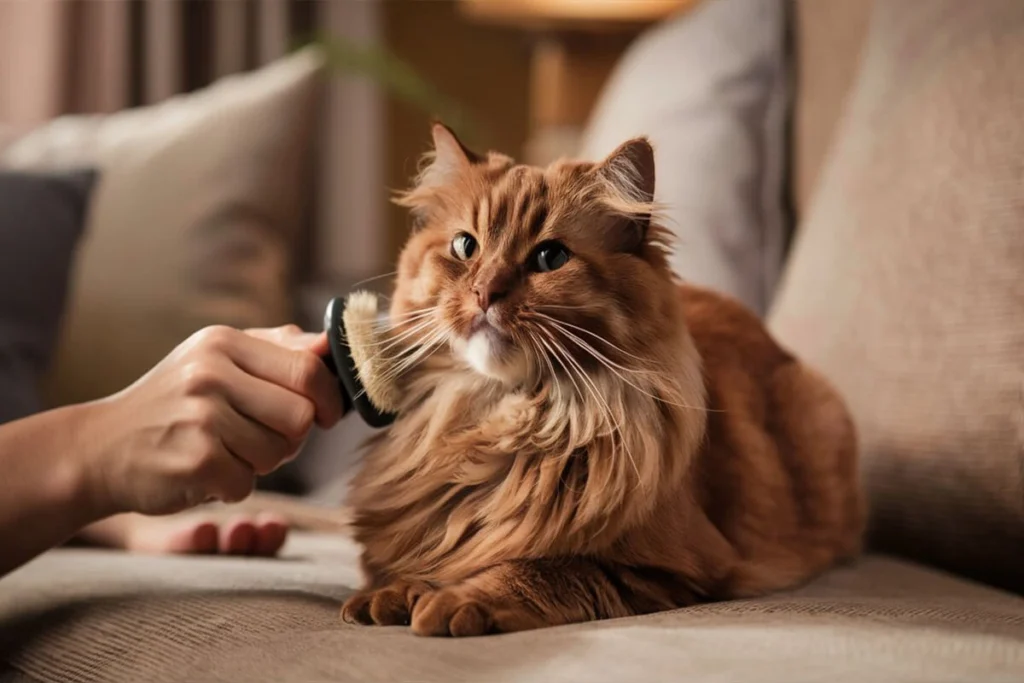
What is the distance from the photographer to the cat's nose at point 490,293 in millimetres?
→ 1022

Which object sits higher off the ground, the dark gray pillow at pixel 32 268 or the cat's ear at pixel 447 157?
the cat's ear at pixel 447 157

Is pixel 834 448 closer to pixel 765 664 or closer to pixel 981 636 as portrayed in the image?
pixel 981 636

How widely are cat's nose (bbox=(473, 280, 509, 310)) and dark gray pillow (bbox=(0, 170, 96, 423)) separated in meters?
0.89

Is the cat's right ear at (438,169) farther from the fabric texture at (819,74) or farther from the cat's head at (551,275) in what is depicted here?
the fabric texture at (819,74)

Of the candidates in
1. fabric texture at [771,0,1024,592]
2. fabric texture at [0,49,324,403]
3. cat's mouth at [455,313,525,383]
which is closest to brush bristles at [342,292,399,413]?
cat's mouth at [455,313,525,383]

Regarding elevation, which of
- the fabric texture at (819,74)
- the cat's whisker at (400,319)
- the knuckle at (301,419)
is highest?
the fabric texture at (819,74)

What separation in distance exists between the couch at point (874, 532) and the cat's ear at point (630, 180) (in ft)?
1.31

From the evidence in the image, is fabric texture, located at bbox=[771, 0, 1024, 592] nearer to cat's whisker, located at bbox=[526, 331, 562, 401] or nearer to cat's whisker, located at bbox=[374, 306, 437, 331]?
cat's whisker, located at bbox=[526, 331, 562, 401]

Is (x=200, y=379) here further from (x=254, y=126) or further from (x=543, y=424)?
(x=254, y=126)

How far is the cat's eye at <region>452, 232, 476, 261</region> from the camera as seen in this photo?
1124 millimetres

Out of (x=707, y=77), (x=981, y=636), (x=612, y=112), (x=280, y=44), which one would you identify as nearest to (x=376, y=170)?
(x=280, y=44)

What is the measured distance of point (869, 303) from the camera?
4.74 feet

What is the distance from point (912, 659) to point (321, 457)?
1503 millimetres

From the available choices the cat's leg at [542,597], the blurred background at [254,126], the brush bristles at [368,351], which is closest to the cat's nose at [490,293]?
the brush bristles at [368,351]
